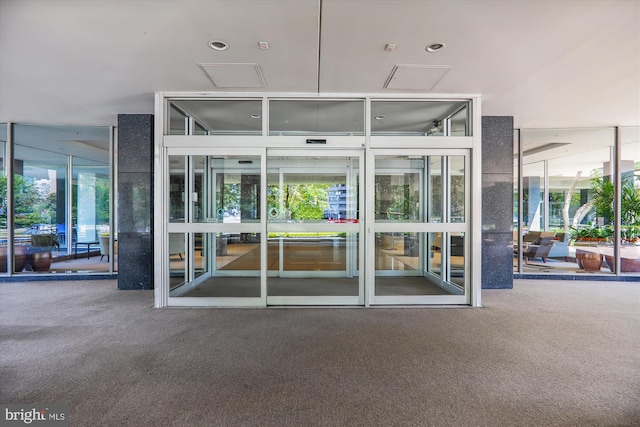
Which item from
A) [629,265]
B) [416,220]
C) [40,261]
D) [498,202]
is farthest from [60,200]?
[629,265]

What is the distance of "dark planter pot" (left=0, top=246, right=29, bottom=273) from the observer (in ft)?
22.0

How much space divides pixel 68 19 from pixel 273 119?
2.60 m

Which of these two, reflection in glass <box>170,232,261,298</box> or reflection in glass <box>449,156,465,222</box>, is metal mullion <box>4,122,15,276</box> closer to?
reflection in glass <box>170,232,261,298</box>

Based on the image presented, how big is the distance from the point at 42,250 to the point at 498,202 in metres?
9.60

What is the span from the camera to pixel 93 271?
22.6 ft

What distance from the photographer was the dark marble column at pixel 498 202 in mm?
5992

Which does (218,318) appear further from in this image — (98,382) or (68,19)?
(68,19)

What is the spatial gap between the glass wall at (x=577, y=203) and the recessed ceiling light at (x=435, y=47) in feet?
14.8

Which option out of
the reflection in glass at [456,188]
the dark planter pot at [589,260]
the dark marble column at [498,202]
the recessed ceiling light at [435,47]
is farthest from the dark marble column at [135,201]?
the dark planter pot at [589,260]

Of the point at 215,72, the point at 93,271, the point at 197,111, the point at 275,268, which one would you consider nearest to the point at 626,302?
the point at 275,268

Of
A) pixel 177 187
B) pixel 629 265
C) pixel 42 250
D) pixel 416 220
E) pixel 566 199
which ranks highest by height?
pixel 177 187

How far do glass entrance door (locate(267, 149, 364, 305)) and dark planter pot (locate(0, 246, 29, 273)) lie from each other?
226 inches

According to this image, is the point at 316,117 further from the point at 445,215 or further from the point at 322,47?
the point at 445,215

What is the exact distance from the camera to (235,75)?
4242mm
